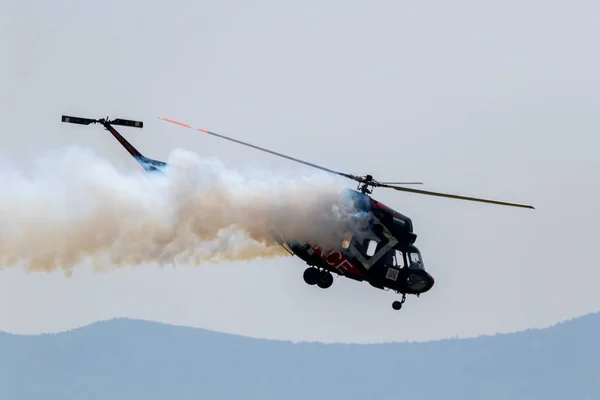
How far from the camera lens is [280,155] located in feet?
175

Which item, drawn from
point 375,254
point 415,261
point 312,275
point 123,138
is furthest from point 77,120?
point 415,261

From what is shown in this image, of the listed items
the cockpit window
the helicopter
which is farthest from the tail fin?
the cockpit window

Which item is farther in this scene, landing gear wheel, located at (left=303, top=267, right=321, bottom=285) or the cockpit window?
the cockpit window

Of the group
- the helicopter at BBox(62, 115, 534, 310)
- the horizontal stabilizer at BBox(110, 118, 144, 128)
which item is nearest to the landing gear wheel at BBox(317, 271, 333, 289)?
the helicopter at BBox(62, 115, 534, 310)

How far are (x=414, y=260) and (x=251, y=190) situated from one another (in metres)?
7.96

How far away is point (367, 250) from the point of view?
58250 mm

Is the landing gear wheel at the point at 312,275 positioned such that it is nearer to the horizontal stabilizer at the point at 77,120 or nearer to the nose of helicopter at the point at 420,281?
the nose of helicopter at the point at 420,281

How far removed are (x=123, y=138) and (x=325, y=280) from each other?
10.8 m

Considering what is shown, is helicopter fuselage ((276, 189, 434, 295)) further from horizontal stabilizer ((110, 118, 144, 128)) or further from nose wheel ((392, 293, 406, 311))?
horizontal stabilizer ((110, 118, 144, 128))

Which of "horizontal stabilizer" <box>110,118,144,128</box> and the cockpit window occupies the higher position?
"horizontal stabilizer" <box>110,118,144,128</box>

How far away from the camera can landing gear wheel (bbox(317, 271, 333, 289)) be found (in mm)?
58312

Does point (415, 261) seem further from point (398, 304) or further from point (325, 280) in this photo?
point (325, 280)

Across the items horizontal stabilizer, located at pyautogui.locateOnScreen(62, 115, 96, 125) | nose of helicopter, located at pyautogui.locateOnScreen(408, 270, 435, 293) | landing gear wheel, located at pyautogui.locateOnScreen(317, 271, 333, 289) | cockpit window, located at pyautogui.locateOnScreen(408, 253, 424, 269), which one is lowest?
landing gear wheel, located at pyautogui.locateOnScreen(317, 271, 333, 289)

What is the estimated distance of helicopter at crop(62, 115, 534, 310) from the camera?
57.6 m
